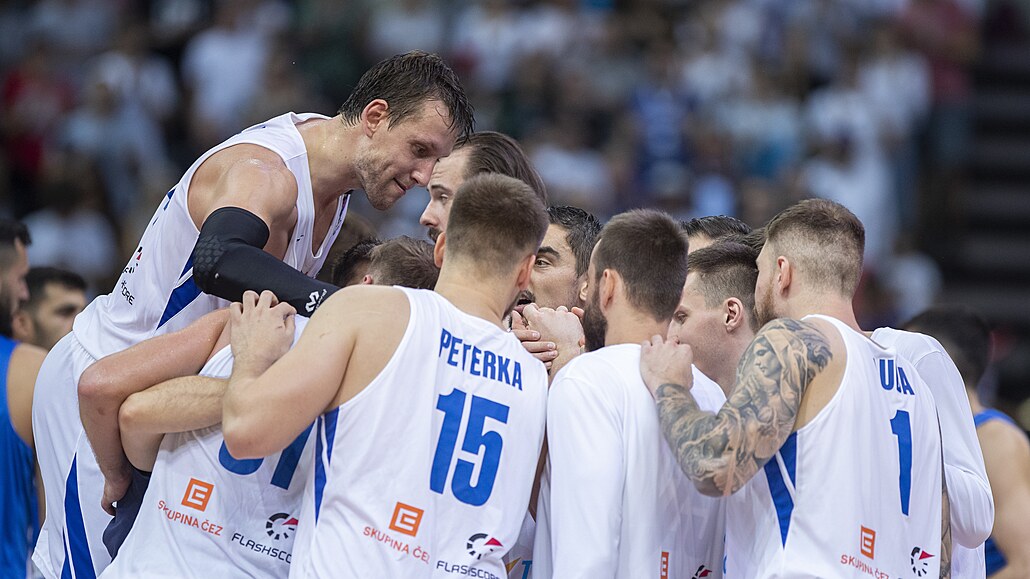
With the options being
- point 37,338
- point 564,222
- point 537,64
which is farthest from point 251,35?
point 564,222

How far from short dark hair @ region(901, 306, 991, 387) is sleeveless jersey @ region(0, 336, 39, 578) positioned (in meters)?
5.12

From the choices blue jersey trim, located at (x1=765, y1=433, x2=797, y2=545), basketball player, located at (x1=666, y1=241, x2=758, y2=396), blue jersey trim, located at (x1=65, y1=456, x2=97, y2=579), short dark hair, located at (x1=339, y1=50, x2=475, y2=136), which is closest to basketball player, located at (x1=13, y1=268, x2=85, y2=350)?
blue jersey trim, located at (x1=65, y1=456, x2=97, y2=579)

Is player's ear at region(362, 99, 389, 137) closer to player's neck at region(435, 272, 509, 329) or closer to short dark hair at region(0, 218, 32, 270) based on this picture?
player's neck at region(435, 272, 509, 329)

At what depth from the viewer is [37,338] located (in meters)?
8.25

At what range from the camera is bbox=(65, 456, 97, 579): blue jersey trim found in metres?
5.30

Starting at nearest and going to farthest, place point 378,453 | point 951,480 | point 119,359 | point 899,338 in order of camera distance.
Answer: point 378,453, point 119,359, point 951,480, point 899,338

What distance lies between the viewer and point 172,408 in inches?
172

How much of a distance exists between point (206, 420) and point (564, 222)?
8.26 feet

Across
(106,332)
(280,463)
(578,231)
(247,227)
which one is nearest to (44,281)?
(106,332)

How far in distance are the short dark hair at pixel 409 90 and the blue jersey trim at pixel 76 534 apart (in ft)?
6.51

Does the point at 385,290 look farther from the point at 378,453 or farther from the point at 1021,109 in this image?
the point at 1021,109

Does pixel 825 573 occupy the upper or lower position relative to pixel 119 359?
lower

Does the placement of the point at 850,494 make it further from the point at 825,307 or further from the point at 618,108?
the point at 618,108

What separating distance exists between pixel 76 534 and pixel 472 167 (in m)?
2.51
